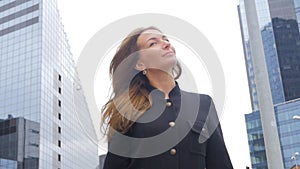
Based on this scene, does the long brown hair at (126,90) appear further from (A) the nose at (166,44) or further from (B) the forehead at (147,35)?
(A) the nose at (166,44)

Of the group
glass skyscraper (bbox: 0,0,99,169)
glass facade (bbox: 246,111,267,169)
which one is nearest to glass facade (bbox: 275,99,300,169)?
glass facade (bbox: 246,111,267,169)

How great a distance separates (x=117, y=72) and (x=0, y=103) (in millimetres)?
67296

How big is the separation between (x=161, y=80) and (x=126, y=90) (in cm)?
25

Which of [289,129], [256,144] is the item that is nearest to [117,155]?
[289,129]

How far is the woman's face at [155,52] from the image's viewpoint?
271 centimetres

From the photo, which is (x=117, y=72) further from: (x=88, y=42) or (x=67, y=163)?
(x=67, y=163)

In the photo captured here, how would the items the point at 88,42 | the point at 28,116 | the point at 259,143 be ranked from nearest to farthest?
the point at 88,42
the point at 28,116
the point at 259,143

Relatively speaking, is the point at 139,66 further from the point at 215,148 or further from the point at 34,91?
the point at 34,91

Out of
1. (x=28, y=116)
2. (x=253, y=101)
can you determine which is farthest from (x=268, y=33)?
(x=28, y=116)

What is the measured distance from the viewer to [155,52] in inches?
108

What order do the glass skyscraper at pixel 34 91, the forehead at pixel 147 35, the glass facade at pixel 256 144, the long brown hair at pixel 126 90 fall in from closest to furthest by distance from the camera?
the long brown hair at pixel 126 90 < the forehead at pixel 147 35 < the glass skyscraper at pixel 34 91 < the glass facade at pixel 256 144

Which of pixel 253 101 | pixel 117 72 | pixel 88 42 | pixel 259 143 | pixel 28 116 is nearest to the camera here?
pixel 88 42

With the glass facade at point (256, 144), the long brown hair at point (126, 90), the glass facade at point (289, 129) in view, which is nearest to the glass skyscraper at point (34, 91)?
the glass facade at point (256, 144)

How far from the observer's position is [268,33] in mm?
114750
